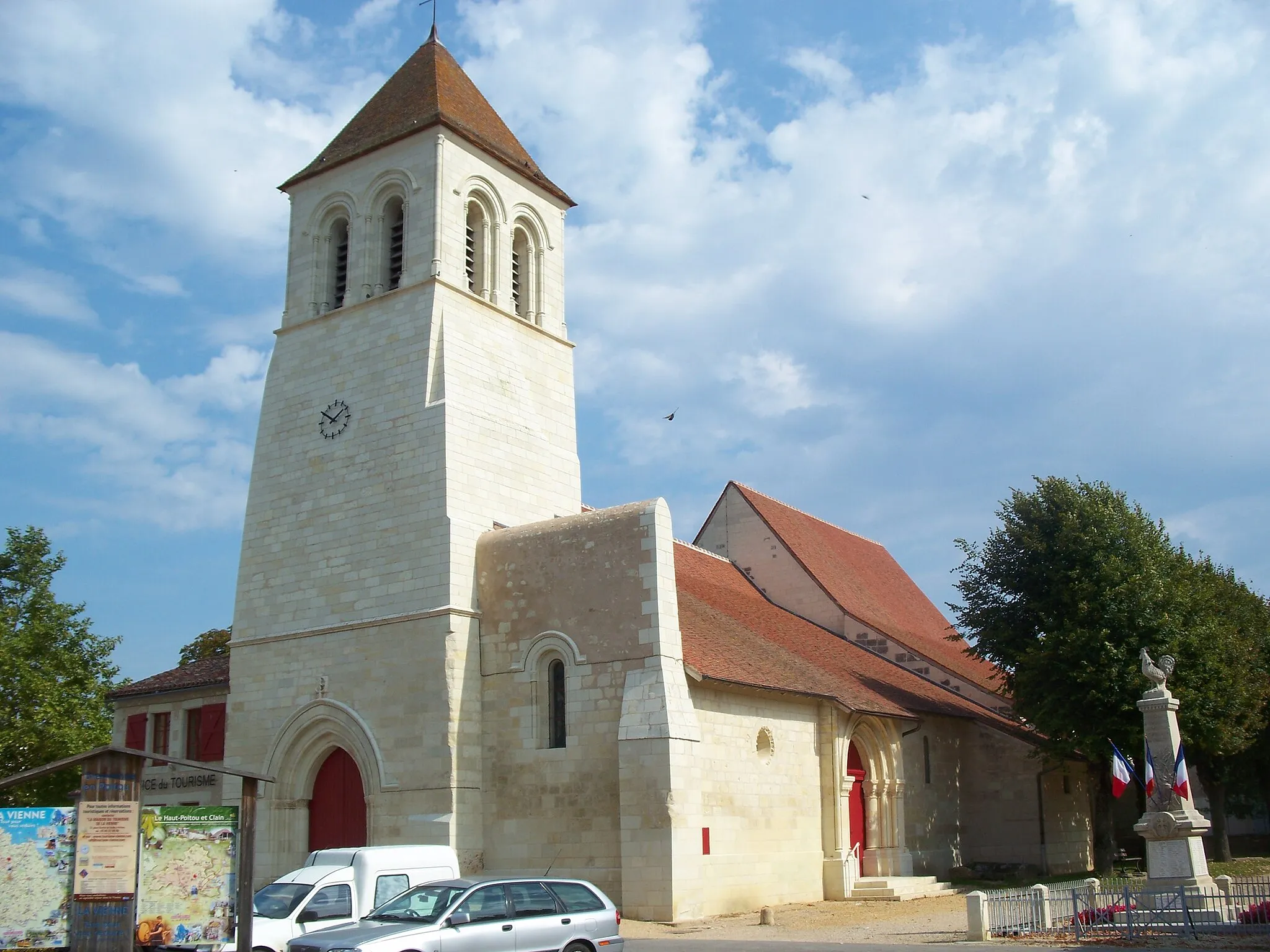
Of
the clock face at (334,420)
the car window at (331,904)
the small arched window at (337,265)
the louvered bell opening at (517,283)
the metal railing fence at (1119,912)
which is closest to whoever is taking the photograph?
the car window at (331,904)

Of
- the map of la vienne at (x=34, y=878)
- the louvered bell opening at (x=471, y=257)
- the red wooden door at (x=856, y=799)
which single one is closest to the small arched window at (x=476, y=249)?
the louvered bell opening at (x=471, y=257)

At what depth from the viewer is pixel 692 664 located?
21344 mm

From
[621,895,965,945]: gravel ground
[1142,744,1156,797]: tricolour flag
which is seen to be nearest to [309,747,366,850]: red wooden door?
[621,895,965,945]: gravel ground

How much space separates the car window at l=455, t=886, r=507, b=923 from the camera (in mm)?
12375

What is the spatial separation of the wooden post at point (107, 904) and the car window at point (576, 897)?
442 centimetres

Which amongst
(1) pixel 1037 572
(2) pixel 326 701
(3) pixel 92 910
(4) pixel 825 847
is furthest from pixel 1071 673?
(3) pixel 92 910

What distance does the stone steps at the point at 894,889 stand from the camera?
24203 mm

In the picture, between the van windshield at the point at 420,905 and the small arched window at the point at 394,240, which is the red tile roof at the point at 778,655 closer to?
the van windshield at the point at 420,905

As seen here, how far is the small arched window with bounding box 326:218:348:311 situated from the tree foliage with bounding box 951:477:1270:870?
1577 cm

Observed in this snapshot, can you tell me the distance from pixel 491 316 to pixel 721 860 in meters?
11.9

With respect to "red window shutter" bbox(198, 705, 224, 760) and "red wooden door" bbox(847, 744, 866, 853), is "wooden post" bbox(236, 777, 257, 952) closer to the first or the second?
"red window shutter" bbox(198, 705, 224, 760)

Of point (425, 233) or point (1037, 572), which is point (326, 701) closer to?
point (425, 233)

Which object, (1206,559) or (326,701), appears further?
(1206,559)

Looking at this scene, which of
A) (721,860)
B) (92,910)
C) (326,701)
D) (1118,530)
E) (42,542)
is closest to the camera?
(92,910)
